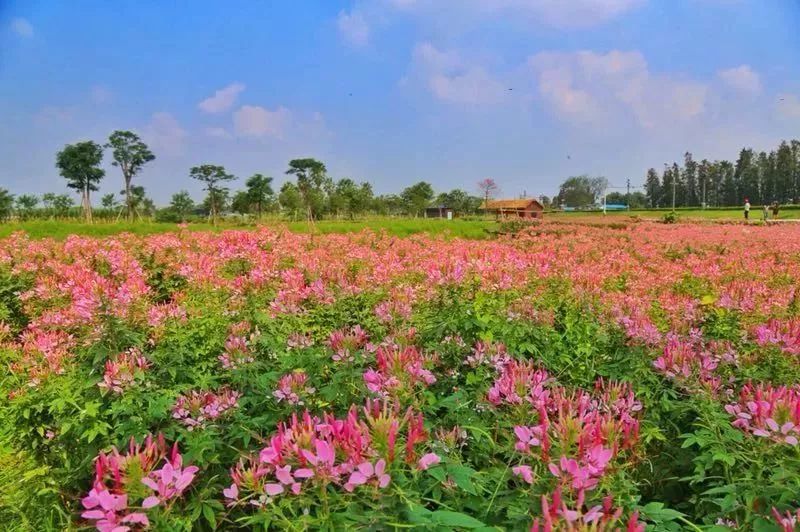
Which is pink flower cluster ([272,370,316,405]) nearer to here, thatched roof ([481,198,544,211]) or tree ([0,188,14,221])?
tree ([0,188,14,221])

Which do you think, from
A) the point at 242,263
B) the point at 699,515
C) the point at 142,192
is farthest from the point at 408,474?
the point at 142,192

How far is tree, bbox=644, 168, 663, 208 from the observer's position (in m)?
92.8

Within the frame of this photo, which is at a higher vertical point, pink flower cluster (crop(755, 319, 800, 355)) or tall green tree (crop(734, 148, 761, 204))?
tall green tree (crop(734, 148, 761, 204))

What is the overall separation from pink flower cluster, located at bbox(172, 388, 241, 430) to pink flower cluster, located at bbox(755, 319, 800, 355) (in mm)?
2265

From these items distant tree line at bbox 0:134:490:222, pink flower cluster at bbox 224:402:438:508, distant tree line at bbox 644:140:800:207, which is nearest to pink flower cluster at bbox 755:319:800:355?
pink flower cluster at bbox 224:402:438:508

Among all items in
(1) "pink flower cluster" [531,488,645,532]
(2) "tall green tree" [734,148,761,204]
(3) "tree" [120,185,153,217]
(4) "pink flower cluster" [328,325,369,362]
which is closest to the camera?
(1) "pink flower cluster" [531,488,645,532]

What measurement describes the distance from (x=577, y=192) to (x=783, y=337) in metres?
95.3

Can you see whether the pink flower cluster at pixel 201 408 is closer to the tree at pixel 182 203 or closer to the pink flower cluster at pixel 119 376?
the pink flower cluster at pixel 119 376

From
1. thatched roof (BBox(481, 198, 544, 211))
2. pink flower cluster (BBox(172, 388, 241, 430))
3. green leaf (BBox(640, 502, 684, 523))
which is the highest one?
thatched roof (BBox(481, 198, 544, 211))

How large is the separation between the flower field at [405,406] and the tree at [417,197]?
49023 mm

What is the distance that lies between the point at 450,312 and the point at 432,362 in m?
0.89

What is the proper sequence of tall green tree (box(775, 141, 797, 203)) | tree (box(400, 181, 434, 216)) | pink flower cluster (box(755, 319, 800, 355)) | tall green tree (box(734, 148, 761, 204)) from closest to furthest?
pink flower cluster (box(755, 319, 800, 355))
tree (box(400, 181, 434, 216))
tall green tree (box(775, 141, 797, 203))
tall green tree (box(734, 148, 761, 204))

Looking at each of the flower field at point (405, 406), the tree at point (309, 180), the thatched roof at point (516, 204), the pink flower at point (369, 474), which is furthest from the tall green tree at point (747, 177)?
the pink flower at point (369, 474)

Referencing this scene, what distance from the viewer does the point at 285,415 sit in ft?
5.72
